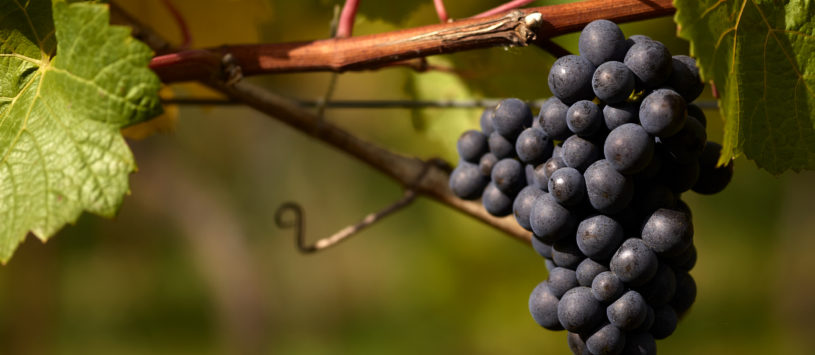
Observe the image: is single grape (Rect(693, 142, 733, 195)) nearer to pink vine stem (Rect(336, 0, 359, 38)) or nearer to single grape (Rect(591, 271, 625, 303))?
single grape (Rect(591, 271, 625, 303))

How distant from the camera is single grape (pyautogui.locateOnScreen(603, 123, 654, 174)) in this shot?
1.34ft

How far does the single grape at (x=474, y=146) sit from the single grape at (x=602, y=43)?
0.54 ft

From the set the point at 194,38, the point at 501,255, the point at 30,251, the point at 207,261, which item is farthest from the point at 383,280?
the point at 194,38

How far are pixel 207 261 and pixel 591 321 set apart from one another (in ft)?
22.5

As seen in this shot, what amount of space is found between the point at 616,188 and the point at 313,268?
831 centimetres

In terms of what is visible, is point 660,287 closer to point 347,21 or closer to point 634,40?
point 634,40

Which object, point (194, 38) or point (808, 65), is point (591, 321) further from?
point (194, 38)

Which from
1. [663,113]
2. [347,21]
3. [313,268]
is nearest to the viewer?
[663,113]

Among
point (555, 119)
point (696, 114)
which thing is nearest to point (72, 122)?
point (555, 119)

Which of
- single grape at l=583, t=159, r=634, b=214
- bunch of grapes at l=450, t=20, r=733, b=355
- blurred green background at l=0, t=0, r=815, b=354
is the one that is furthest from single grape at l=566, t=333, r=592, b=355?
blurred green background at l=0, t=0, r=815, b=354

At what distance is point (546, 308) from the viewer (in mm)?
484

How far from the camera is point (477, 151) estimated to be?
586 mm

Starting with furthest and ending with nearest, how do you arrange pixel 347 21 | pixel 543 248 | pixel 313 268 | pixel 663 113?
pixel 313 268 → pixel 347 21 → pixel 543 248 → pixel 663 113

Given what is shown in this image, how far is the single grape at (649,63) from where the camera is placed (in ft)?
1.36
